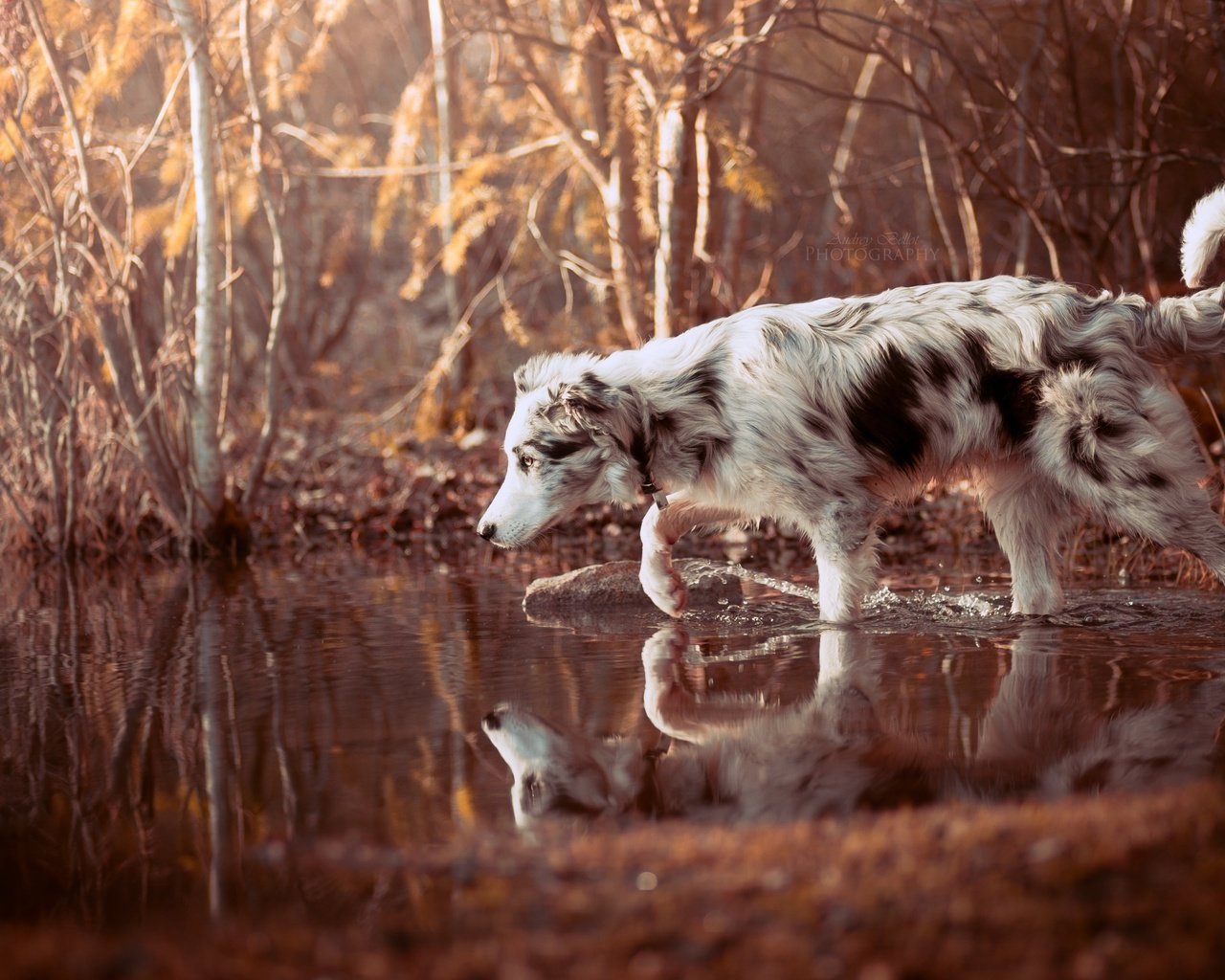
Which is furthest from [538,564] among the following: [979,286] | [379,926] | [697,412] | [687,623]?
[379,926]

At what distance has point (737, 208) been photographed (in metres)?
12.3

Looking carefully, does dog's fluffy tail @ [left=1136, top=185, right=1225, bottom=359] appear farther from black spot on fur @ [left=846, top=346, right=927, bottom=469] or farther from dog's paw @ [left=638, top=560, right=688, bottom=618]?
dog's paw @ [left=638, top=560, right=688, bottom=618]

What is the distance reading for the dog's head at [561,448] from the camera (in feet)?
20.1

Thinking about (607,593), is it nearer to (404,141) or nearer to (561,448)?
(561,448)

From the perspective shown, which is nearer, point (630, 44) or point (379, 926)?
point (379, 926)

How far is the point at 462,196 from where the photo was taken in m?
11.2

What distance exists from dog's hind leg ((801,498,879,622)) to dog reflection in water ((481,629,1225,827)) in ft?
3.52

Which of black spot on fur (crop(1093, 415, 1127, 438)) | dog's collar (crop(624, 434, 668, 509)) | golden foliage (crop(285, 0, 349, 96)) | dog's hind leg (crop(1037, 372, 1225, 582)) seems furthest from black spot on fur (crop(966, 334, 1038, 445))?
golden foliage (crop(285, 0, 349, 96))

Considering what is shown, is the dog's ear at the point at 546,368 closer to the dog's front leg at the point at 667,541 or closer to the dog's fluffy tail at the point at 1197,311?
the dog's front leg at the point at 667,541

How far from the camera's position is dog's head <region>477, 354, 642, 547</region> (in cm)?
612

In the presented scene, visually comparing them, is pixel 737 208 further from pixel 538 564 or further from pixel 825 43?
pixel 825 43

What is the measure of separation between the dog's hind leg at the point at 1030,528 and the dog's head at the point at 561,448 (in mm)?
1754

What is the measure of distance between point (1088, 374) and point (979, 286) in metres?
0.71

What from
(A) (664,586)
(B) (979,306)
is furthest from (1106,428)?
(A) (664,586)
